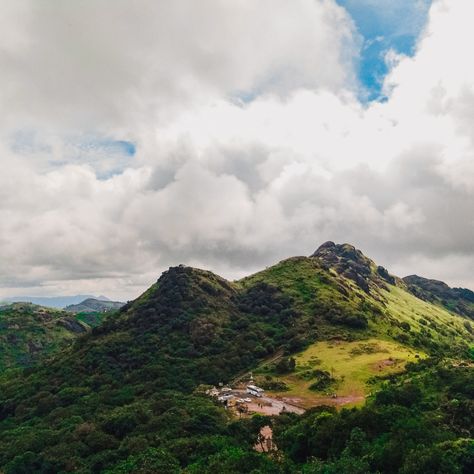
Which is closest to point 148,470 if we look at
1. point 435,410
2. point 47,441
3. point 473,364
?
point 47,441

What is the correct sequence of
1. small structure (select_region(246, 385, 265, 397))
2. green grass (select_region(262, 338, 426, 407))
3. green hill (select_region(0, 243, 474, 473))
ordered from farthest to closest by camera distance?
1. small structure (select_region(246, 385, 265, 397))
2. green grass (select_region(262, 338, 426, 407))
3. green hill (select_region(0, 243, 474, 473))

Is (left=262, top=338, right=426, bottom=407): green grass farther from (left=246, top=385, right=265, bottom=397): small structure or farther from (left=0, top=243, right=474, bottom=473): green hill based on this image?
(left=246, top=385, right=265, bottom=397): small structure

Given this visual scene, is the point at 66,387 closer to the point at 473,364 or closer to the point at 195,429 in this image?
the point at 195,429

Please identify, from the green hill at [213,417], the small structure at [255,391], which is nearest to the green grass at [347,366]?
the green hill at [213,417]

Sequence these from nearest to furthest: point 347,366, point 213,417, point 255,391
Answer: point 213,417 → point 255,391 → point 347,366

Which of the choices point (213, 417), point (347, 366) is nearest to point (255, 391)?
point (347, 366)

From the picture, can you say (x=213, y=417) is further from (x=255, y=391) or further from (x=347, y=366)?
(x=347, y=366)

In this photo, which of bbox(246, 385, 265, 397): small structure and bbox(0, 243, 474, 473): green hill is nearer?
bbox(0, 243, 474, 473): green hill

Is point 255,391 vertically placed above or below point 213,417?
above

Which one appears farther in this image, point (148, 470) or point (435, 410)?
point (435, 410)

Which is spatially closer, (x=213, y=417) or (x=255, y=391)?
(x=213, y=417)

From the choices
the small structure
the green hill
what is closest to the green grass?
the green hill
